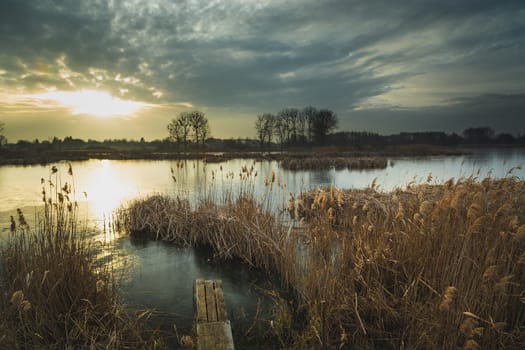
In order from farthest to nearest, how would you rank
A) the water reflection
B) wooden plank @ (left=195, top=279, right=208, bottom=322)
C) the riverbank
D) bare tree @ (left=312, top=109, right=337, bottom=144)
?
bare tree @ (left=312, top=109, right=337, bottom=144) < the riverbank < the water reflection < wooden plank @ (left=195, top=279, right=208, bottom=322)

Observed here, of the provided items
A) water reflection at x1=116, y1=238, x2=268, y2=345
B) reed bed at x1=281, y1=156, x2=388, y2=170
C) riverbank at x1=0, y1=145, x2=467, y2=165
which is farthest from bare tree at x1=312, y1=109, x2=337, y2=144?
water reflection at x1=116, y1=238, x2=268, y2=345

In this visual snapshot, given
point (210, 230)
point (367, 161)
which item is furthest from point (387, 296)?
point (367, 161)

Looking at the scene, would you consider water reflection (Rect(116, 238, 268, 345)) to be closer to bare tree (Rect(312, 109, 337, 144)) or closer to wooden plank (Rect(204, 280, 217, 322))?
wooden plank (Rect(204, 280, 217, 322))

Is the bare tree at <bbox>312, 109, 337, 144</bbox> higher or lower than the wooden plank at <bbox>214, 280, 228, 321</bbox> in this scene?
higher

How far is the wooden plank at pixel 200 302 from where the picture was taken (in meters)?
3.61

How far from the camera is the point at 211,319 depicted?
3.56 m

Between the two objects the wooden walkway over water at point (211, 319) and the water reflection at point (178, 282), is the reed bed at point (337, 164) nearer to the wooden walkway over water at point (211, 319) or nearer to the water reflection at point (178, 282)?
the water reflection at point (178, 282)

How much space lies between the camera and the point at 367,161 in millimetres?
31984

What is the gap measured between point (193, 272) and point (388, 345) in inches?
164

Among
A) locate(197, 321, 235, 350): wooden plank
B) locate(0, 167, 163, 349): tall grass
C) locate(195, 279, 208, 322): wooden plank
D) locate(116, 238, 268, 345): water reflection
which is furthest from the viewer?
locate(116, 238, 268, 345): water reflection

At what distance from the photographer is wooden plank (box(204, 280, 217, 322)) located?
3.61 m

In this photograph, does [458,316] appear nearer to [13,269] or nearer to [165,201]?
[13,269]

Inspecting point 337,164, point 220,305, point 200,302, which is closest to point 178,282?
point 200,302

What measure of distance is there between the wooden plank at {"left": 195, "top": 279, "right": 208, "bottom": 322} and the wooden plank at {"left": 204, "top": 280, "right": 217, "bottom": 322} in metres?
0.04
